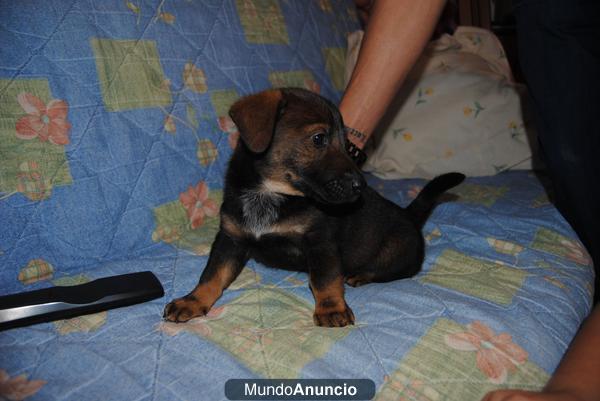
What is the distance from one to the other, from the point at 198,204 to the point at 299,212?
1.94 feet

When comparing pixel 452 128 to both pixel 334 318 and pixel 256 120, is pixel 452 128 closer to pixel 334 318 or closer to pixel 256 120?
pixel 256 120

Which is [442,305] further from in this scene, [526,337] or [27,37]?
[27,37]

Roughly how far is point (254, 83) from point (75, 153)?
3.33 ft

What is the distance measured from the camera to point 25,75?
5.54ft

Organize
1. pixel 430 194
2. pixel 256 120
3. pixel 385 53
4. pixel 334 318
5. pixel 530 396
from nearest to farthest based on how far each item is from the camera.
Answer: pixel 530 396 → pixel 334 318 → pixel 256 120 → pixel 430 194 → pixel 385 53

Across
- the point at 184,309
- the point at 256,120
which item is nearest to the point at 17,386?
the point at 184,309

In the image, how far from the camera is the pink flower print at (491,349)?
1.30 m

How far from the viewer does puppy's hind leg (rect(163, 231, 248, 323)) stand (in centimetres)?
156

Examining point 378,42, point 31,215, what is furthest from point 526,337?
point 31,215

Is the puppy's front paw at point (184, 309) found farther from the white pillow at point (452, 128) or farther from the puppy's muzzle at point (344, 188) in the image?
the white pillow at point (452, 128)

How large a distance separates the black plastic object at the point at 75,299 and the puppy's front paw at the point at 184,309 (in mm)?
75

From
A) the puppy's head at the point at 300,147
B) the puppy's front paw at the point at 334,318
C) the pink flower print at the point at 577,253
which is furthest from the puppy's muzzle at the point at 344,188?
the pink flower print at the point at 577,253

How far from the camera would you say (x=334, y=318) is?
1541 millimetres

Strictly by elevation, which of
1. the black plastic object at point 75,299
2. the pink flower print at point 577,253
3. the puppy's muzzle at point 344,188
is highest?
the puppy's muzzle at point 344,188
